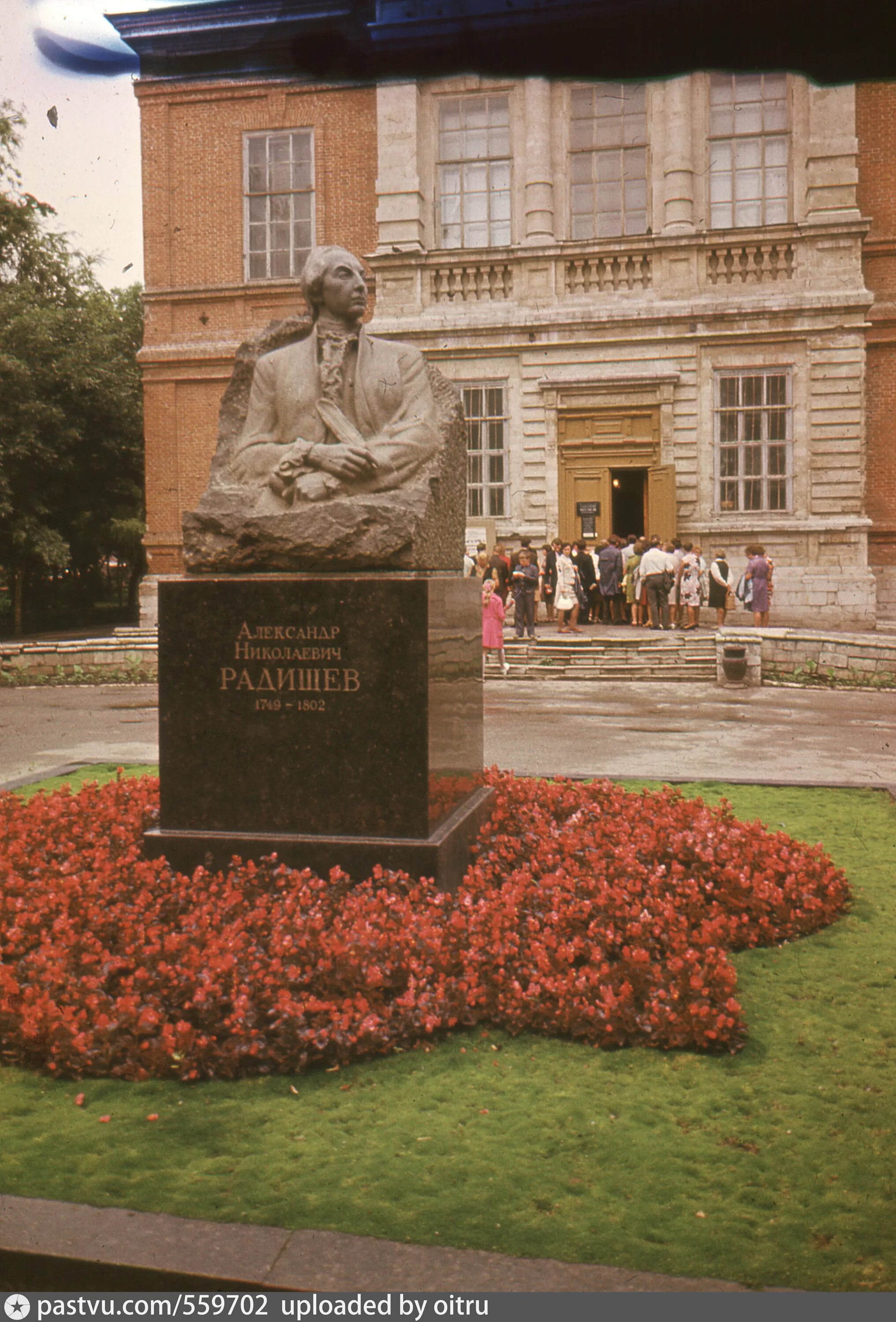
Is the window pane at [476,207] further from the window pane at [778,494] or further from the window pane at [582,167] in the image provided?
the window pane at [778,494]

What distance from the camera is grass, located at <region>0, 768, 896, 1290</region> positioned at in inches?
109

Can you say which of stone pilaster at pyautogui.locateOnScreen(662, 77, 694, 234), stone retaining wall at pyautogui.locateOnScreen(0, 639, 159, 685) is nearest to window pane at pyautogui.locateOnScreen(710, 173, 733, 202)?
stone pilaster at pyautogui.locateOnScreen(662, 77, 694, 234)

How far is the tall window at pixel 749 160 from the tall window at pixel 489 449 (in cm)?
559

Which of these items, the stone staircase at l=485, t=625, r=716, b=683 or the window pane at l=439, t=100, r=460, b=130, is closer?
the stone staircase at l=485, t=625, r=716, b=683

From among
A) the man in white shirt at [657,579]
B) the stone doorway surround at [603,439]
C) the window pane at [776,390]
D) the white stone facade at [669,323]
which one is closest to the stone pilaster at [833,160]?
the white stone facade at [669,323]

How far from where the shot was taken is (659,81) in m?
1.17

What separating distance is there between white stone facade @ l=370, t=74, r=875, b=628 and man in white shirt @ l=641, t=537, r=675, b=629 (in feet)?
7.88

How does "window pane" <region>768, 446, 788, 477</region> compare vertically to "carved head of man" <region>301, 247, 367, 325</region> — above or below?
above

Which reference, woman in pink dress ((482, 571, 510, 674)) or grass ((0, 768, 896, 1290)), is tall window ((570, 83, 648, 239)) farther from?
grass ((0, 768, 896, 1290))

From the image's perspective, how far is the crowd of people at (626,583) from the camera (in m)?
20.4

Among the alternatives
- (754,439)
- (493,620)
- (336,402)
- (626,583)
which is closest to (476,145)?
(754,439)

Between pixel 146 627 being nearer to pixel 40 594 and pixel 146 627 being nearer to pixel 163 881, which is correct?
pixel 40 594

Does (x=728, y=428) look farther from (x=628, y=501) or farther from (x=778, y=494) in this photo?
(x=628, y=501)

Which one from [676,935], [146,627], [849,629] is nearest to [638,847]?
[676,935]
